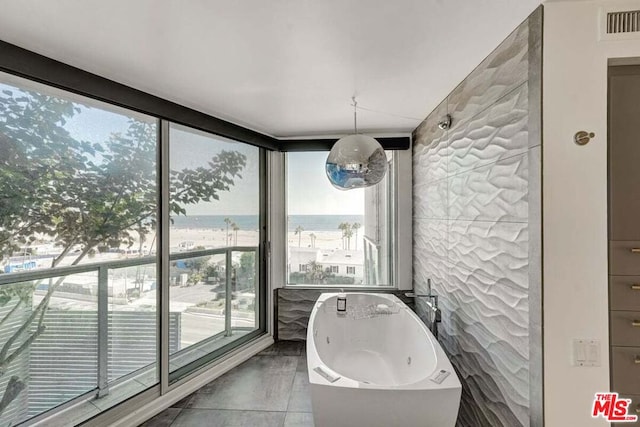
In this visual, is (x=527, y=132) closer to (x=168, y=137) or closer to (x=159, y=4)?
→ (x=159, y=4)

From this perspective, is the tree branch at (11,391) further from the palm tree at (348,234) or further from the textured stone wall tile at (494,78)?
the textured stone wall tile at (494,78)

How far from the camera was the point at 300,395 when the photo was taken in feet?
8.08

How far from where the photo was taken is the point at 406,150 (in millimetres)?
3465

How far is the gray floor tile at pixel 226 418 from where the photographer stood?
6.97 ft

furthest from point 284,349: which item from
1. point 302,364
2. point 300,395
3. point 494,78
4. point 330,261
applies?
point 494,78

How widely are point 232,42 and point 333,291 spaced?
2738 millimetres

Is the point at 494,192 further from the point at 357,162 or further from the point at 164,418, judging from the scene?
the point at 164,418

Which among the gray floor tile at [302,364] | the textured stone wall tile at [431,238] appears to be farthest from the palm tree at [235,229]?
the textured stone wall tile at [431,238]

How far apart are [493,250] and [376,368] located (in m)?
1.61

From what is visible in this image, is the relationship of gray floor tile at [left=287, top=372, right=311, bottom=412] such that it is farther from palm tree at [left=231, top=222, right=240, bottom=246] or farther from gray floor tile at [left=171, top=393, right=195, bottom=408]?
palm tree at [left=231, top=222, right=240, bottom=246]

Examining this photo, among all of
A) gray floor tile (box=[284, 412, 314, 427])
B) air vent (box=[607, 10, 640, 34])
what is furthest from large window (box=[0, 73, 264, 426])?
air vent (box=[607, 10, 640, 34])

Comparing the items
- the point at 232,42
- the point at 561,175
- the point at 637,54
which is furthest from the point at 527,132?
the point at 232,42

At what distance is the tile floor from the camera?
216 centimetres

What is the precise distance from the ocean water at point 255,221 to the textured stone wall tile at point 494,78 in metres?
1.81
